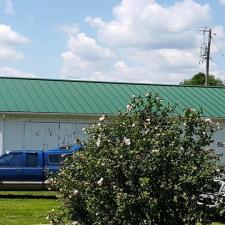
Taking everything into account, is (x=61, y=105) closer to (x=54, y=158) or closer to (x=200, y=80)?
(x=54, y=158)

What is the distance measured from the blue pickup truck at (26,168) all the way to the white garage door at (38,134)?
676 centimetres

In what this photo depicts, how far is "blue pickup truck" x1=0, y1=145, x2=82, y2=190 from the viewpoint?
21.9 metres

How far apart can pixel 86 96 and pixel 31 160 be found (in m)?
10.6

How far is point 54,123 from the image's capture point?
2959 cm

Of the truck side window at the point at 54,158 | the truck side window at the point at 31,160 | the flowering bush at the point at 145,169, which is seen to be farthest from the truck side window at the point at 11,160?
the flowering bush at the point at 145,169

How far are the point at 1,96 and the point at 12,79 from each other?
3.14m

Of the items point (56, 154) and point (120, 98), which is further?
point (120, 98)

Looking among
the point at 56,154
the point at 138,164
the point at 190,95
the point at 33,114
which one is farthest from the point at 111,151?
the point at 190,95

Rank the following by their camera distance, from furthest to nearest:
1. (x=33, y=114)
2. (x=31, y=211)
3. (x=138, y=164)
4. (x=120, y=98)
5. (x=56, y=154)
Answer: (x=120, y=98), (x=33, y=114), (x=56, y=154), (x=31, y=211), (x=138, y=164)

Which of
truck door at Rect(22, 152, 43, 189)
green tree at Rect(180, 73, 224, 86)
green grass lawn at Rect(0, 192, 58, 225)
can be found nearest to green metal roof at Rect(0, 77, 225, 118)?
truck door at Rect(22, 152, 43, 189)

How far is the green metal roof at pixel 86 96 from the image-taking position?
30.0 m

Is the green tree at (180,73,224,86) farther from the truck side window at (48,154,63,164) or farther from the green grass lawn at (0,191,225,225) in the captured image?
the green grass lawn at (0,191,225,225)

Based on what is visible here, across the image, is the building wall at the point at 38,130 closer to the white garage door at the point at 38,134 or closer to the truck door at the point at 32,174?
the white garage door at the point at 38,134

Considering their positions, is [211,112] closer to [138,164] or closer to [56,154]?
[56,154]
